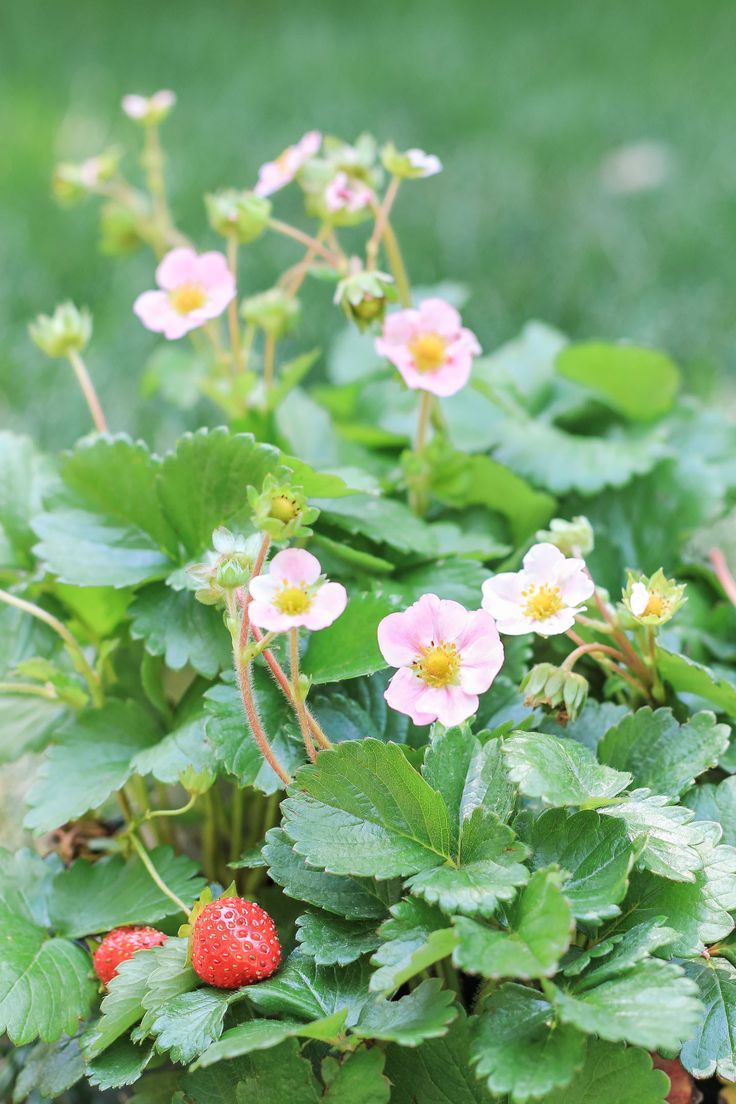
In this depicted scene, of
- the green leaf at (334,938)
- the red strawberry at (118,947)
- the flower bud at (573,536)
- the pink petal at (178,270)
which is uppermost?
the pink petal at (178,270)

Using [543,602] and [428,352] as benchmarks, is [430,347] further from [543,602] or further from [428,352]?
[543,602]

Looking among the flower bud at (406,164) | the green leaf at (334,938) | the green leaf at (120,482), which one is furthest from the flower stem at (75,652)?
the flower bud at (406,164)

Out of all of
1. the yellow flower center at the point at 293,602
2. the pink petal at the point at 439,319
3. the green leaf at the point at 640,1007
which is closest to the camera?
the green leaf at the point at 640,1007

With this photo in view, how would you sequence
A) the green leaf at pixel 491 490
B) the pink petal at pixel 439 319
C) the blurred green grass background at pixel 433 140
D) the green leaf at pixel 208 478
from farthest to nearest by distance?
the blurred green grass background at pixel 433 140
the green leaf at pixel 491 490
the pink petal at pixel 439 319
the green leaf at pixel 208 478

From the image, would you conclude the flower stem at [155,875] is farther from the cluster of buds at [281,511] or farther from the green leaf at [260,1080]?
the cluster of buds at [281,511]

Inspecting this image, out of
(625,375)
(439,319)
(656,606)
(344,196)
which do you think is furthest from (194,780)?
(625,375)

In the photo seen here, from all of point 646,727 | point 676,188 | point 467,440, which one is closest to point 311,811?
point 646,727

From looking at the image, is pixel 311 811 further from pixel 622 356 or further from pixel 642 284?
pixel 642 284
